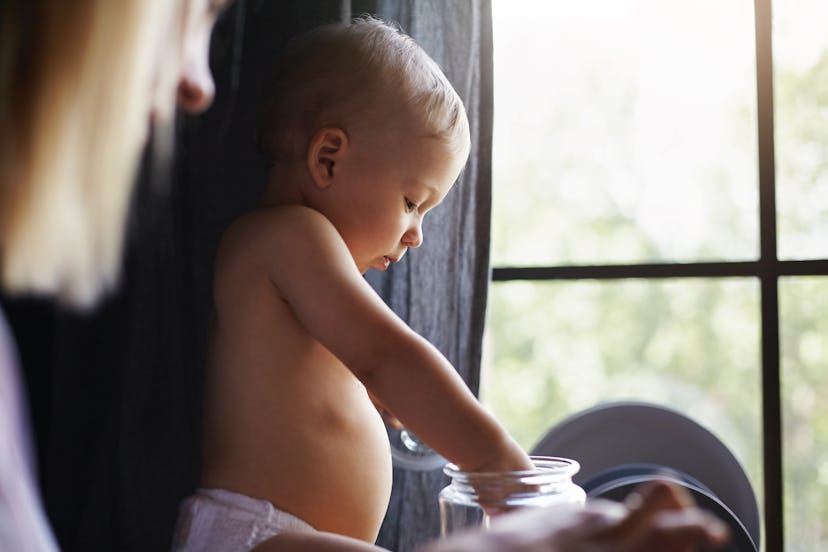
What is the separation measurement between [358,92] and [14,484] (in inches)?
30.1

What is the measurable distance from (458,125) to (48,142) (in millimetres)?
724

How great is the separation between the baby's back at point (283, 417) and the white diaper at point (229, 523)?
0.05ft

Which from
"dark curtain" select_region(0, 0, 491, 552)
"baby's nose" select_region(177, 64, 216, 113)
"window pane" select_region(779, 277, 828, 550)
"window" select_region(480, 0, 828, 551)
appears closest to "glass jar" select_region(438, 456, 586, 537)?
"baby's nose" select_region(177, 64, 216, 113)

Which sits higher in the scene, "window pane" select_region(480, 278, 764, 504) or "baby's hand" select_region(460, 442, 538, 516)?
"baby's hand" select_region(460, 442, 538, 516)

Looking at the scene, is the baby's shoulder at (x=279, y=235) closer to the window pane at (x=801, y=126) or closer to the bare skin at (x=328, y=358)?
the bare skin at (x=328, y=358)

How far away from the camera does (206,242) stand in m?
1.52

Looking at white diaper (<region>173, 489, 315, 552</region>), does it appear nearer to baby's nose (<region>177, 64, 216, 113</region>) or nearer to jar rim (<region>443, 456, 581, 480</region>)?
jar rim (<region>443, 456, 581, 480</region>)

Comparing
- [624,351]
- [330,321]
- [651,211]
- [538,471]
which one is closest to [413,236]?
[330,321]

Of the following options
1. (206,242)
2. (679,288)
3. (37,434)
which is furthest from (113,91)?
(679,288)

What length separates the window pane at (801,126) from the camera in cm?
200

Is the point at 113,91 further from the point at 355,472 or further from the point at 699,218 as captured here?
the point at 699,218

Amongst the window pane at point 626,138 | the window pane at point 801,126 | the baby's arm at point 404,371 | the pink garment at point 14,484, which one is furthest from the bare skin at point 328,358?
the window pane at point 626,138

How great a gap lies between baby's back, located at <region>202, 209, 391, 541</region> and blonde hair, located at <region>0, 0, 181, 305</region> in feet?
1.50

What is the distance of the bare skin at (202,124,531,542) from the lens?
0.91m
